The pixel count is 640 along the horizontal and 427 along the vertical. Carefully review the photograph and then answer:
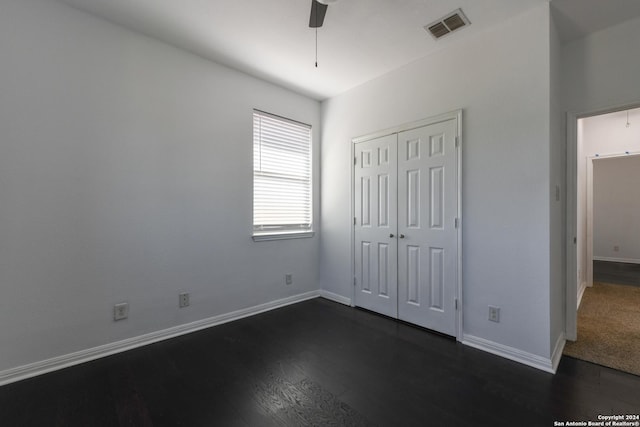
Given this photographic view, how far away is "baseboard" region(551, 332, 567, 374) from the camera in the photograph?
2133 millimetres

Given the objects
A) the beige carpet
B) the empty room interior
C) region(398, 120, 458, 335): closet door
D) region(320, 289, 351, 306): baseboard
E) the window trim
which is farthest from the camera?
region(320, 289, 351, 306): baseboard

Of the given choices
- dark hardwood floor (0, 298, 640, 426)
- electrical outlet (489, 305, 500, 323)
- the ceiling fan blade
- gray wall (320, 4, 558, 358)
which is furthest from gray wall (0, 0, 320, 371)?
electrical outlet (489, 305, 500, 323)

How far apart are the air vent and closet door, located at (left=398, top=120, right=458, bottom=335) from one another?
30.7 inches

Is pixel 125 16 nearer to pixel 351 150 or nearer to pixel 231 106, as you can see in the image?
pixel 231 106

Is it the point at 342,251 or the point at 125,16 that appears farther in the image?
the point at 342,251

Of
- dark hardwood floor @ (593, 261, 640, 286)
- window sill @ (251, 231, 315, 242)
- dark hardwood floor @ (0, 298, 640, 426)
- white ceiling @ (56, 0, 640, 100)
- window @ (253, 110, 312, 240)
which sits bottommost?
dark hardwood floor @ (0, 298, 640, 426)

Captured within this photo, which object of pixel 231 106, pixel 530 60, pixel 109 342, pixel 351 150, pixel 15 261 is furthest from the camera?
pixel 351 150

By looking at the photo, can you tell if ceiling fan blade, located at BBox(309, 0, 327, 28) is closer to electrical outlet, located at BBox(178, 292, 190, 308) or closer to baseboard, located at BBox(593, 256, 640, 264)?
electrical outlet, located at BBox(178, 292, 190, 308)

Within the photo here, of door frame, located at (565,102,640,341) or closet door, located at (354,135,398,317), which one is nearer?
door frame, located at (565,102,640,341)

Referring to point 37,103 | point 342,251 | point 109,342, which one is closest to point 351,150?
point 342,251

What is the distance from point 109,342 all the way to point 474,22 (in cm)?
413

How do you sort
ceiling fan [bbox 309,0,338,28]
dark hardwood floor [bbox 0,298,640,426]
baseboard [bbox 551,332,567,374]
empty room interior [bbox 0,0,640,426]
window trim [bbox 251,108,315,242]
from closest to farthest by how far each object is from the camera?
Answer: dark hardwood floor [bbox 0,298,640,426] → ceiling fan [bbox 309,0,338,28] → empty room interior [bbox 0,0,640,426] → baseboard [bbox 551,332,567,374] → window trim [bbox 251,108,315,242]

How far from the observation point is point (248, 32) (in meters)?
2.48

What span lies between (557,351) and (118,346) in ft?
12.2
